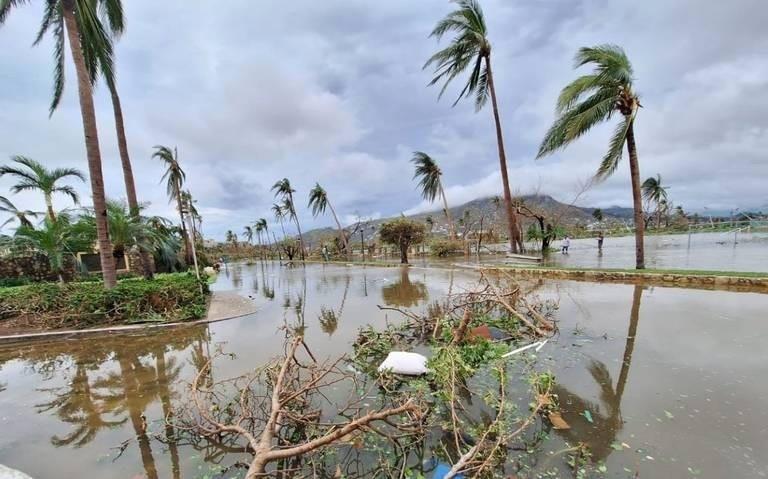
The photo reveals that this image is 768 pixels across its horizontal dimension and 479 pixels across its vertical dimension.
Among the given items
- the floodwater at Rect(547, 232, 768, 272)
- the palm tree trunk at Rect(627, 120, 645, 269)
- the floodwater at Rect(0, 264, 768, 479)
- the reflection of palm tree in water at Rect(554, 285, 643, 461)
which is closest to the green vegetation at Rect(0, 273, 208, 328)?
the floodwater at Rect(0, 264, 768, 479)

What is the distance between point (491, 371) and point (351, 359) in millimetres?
2263

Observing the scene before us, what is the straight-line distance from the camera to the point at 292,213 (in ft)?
138

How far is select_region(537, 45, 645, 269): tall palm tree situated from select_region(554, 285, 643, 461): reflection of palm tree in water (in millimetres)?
8823

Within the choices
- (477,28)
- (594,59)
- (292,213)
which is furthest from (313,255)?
(594,59)

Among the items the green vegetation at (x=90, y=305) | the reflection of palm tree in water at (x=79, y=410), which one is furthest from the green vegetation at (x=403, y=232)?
the reflection of palm tree in water at (x=79, y=410)

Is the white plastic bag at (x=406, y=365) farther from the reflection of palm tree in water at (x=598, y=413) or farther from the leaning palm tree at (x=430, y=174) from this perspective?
the leaning palm tree at (x=430, y=174)

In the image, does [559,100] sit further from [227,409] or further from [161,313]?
[161,313]

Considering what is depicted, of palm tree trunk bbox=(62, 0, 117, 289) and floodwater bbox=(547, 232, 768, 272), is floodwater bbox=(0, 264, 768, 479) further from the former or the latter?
floodwater bbox=(547, 232, 768, 272)

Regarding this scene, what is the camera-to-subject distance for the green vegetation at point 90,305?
782 cm

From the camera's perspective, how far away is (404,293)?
37.8 feet

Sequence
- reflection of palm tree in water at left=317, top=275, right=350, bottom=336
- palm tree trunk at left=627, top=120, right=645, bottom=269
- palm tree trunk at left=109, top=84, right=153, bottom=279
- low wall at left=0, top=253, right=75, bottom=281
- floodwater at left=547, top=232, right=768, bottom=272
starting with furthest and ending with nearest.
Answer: low wall at left=0, top=253, right=75, bottom=281, palm tree trunk at left=109, top=84, right=153, bottom=279, floodwater at left=547, top=232, right=768, bottom=272, palm tree trunk at left=627, top=120, right=645, bottom=269, reflection of palm tree in water at left=317, top=275, right=350, bottom=336

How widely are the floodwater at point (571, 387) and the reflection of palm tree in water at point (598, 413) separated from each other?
0.02 m

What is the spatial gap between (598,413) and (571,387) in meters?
0.59

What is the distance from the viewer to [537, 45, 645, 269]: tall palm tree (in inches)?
417
